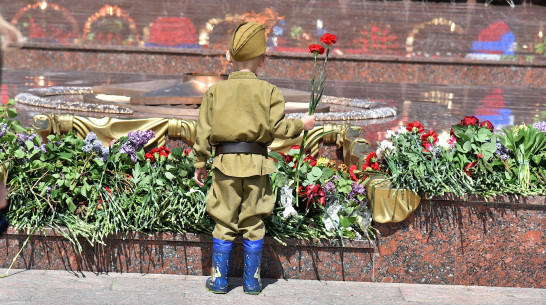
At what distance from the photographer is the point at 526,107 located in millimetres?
9625

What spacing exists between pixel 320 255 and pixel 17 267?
1812mm

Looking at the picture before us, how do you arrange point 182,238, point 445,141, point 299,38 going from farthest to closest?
point 299,38, point 445,141, point 182,238

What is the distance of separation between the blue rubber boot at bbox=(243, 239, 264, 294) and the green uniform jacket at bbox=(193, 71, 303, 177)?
0.42m

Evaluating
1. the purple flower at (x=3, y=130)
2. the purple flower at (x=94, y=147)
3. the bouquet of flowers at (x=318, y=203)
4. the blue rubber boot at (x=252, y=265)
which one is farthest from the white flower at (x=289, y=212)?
the purple flower at (x=3, y=130)

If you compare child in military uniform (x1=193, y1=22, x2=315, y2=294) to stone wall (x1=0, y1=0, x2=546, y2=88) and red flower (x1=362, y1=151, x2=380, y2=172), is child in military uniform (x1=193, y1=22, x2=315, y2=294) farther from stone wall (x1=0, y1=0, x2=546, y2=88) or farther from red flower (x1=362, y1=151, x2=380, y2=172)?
stone wall (x1=0, y1=0, x2=546, y2=88)

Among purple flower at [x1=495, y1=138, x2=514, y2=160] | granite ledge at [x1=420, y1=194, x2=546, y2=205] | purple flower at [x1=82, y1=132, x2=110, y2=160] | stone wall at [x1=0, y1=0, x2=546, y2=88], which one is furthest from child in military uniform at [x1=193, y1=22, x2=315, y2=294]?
stone wall at [x1=0, y1=0, x2=546, y2=88]

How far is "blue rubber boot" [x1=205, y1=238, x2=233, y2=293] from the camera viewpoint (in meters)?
4.36

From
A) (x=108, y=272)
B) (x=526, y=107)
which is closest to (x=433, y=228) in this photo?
(x=108, y=272)

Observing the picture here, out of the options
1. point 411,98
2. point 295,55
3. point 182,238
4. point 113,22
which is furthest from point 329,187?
point 113,22

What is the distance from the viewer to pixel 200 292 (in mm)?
4387

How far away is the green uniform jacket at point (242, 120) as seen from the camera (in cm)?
424

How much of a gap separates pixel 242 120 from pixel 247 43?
44 centimetres

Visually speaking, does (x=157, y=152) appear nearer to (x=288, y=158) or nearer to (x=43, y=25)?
(x=288, y=158)

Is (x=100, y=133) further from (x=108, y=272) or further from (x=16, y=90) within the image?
(x=16, y=90)
